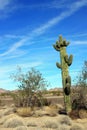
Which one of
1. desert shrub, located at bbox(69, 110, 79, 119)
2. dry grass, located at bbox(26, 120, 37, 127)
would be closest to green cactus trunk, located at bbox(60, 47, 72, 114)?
desert shrub, located at bbox(69, 110, 79, 119)

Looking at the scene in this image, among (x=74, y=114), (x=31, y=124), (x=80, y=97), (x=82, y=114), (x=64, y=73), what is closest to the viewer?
(x=31, y=124)

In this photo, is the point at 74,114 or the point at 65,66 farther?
the point at 65,66

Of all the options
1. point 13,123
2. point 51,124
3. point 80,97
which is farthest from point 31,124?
point 80,97

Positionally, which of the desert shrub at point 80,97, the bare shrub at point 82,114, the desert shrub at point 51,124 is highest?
the desert shrub at point 80,97

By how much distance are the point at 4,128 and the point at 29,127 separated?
1759 millimetres

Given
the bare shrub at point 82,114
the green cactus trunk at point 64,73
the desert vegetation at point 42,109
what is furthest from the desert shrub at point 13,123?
the green cactus trunk at point 64,73

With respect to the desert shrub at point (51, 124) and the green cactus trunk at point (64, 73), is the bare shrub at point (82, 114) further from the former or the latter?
the desert shrub at point (51, 124)

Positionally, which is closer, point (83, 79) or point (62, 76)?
point (62, 76)

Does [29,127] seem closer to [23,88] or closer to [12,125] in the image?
[12,125]

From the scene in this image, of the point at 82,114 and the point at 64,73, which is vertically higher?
the point at 64,73

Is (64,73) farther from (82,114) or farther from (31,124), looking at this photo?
(31,124)

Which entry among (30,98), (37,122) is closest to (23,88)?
(30,98)

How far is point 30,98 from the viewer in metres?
36.5

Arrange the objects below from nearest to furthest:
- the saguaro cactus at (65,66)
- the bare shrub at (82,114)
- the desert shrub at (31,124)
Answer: the desert shrub at (31,124)
the bare shrub at (82,114)
the saguaro cactus at (65,66)
